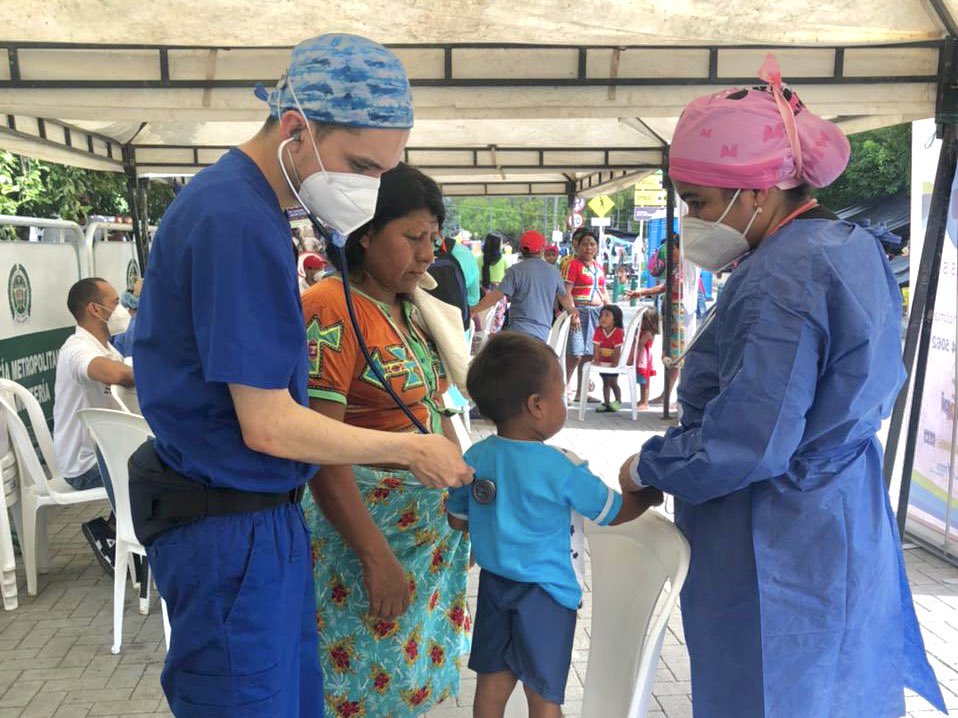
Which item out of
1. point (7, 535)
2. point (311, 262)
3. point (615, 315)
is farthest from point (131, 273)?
point (615, 315)

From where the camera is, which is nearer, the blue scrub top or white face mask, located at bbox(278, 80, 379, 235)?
the blue scrub top

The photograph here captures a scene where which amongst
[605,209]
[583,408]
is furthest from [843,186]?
[583,408]

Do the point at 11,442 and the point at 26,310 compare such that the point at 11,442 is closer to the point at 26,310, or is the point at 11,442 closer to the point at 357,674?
the point at 26,310

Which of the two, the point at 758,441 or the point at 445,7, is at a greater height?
the point at 445,7

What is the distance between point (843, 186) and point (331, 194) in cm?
2925

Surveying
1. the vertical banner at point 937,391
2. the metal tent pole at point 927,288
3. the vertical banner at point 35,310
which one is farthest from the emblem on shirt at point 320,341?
the vertical banner at point 35,310

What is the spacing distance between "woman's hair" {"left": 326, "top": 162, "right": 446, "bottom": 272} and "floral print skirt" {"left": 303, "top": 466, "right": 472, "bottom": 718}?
496 mm

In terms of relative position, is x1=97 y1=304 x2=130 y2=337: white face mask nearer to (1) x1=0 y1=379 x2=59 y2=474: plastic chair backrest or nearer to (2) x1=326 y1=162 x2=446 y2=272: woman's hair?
(1) x1=0 y1=379 x2=59 y2=474: plastic chair backrest

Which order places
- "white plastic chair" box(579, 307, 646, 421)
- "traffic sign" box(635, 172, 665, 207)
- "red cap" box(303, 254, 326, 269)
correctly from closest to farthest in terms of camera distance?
"white plastic chair" box(579, 307, 646, 421)
"red cap" box(303, 254, 326, 269)
"traffic sign" box(635, 172, 665, 207)

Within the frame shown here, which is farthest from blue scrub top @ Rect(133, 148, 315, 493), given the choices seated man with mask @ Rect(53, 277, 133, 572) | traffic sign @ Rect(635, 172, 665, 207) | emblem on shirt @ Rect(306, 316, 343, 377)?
traffic sign @ Rect(635, 172, 665, 207)

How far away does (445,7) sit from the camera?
3.08 meters

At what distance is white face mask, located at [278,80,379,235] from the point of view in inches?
54.5

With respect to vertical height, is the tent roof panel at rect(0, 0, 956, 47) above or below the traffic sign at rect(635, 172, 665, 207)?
above

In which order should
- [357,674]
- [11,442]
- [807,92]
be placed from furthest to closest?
1. [11,442]
2. [807,92]
3. [357,674]
